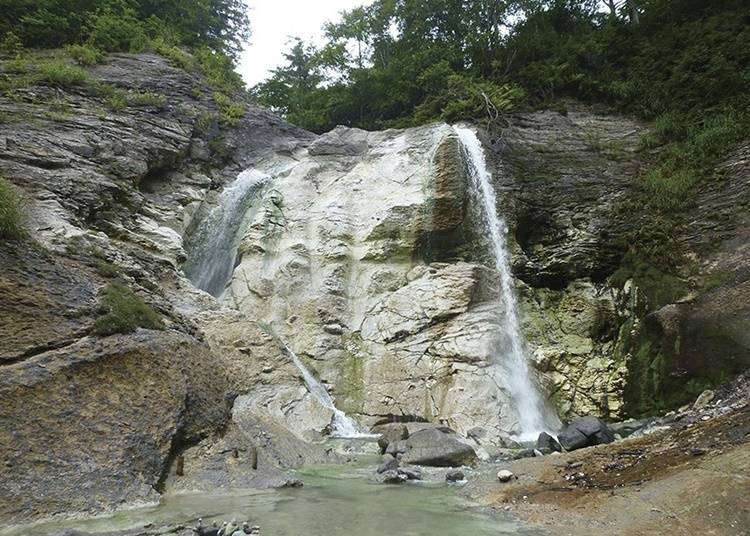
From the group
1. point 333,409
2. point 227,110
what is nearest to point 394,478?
point 333,409

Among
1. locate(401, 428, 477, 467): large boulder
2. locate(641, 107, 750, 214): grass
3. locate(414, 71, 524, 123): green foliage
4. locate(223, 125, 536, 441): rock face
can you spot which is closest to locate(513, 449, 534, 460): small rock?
locate(401, 428, 477, 467): large boulder

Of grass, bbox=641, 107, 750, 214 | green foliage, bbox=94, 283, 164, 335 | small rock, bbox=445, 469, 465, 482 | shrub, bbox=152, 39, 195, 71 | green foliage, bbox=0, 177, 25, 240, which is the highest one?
shrub, bbox=152, 39, 195, 71

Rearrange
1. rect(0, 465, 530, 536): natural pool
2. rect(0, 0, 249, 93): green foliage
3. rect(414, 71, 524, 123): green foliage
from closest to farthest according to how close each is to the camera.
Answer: rect(0, 465, 530, 536): natural pool → rect(0, 0, 249, 93): green foliage → rect(414, 71, 524, 123): green foliage

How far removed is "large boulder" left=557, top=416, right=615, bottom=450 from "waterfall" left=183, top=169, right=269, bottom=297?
36.8ft

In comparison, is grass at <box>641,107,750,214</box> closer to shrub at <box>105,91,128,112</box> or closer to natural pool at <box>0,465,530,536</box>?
natural pool at <box>0,465,530,536</box>

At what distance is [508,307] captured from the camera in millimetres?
16141

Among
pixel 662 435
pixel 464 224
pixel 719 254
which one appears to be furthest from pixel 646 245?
pixel 662 435

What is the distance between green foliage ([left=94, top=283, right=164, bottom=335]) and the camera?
8281mm

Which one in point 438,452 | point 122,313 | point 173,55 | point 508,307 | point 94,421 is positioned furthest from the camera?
point 173,55

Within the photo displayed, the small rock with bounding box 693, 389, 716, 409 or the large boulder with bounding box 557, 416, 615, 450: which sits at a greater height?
the small rock with bounding box 693, 389, 716, 409

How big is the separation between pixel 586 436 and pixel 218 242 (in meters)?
12.9

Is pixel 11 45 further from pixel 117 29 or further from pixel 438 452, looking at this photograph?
pixel 438 452

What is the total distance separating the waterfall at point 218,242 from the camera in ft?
55.1

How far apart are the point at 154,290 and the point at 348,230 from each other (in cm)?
755
